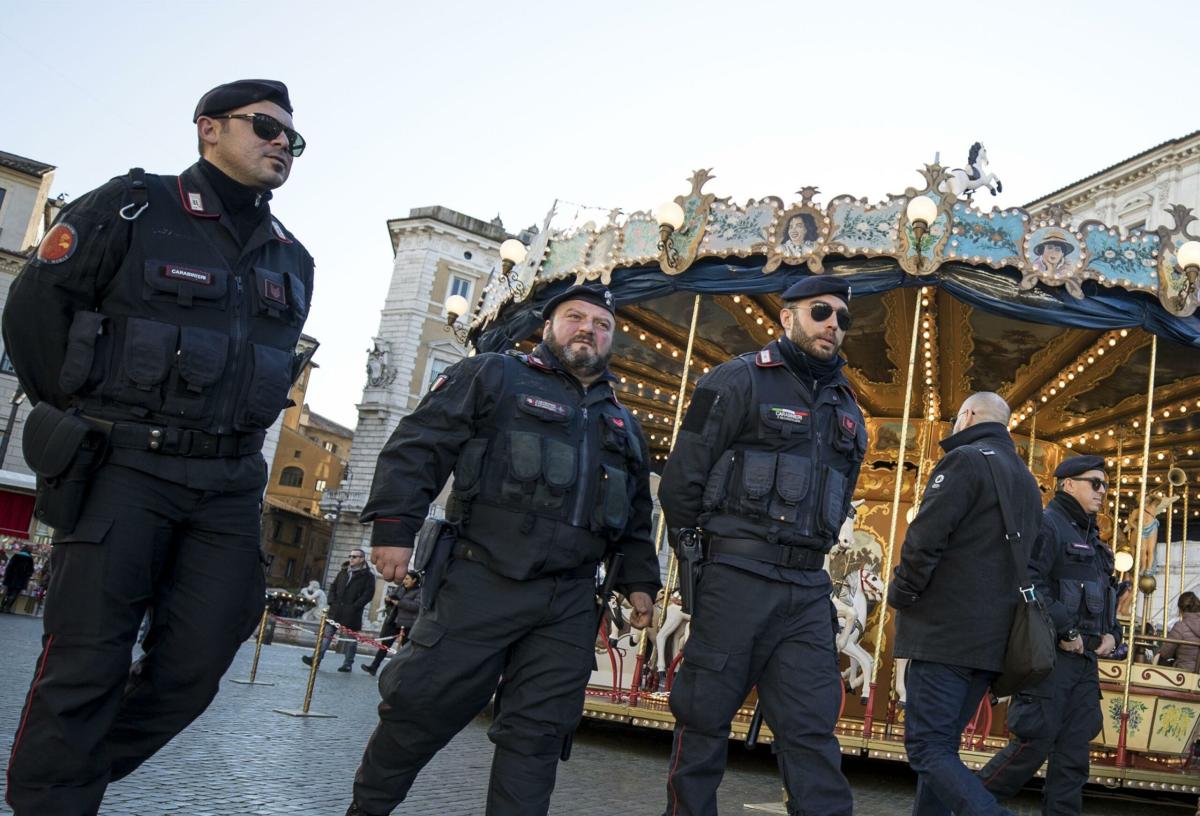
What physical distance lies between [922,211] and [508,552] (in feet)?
21.1

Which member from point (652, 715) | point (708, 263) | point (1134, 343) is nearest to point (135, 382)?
point (652, 715)

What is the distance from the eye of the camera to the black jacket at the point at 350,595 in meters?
15.8

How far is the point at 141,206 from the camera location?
3197 millimetres

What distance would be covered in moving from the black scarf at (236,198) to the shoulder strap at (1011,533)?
3.24 meters

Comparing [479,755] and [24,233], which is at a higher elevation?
[24,233]

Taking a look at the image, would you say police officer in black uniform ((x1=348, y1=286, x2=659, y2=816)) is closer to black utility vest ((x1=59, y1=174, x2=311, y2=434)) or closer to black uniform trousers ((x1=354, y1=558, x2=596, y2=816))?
black uniform trousers ((x1=354, y1=558, x2=596, y2=816))

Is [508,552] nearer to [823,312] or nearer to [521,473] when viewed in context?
[521,473]

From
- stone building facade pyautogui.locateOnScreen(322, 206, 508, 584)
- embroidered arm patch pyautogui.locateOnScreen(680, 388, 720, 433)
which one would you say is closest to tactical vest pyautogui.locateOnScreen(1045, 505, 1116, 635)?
embroidered arm patch pyautogui.locateOnScreen(680, 388, 720, 433)

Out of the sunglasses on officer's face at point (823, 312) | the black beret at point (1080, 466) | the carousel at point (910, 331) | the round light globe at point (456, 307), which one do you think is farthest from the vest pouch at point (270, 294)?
the round light globe at point (456, 307)

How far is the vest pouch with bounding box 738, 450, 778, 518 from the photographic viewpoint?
405cm

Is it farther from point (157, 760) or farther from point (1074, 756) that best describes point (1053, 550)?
point (157, 760)

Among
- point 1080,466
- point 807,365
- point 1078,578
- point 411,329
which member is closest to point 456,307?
point 1080,466

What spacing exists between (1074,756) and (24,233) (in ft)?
131

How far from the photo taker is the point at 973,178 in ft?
32.9
